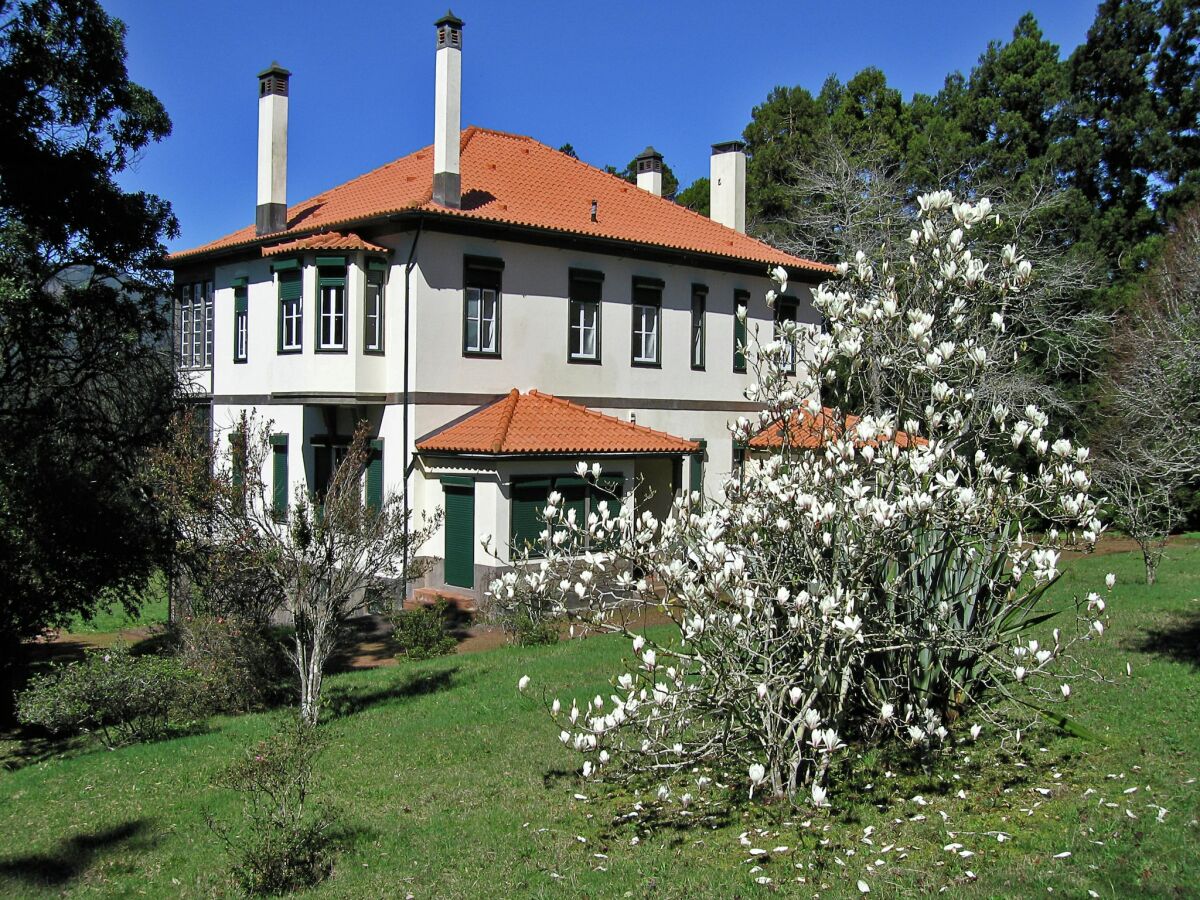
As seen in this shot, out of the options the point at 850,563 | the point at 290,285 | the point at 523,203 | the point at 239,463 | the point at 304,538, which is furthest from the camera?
the point at 523,203

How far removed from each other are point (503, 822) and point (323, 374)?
13.9m

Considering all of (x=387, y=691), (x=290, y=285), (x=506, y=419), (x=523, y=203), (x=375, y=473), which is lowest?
(x=387, y=691)

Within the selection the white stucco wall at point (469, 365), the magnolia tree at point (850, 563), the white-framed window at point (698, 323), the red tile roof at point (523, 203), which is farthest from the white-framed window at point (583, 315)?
the magnolia tree at point (850, 563)

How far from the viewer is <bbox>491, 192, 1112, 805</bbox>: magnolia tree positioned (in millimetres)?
6969

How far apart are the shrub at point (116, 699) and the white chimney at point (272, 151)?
12.5 meters

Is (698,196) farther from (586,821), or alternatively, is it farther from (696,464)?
(586,821)

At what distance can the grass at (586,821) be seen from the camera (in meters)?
6.49

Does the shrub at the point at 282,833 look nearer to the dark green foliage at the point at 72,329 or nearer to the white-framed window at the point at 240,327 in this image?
the dark green foliage at the point at 72,329

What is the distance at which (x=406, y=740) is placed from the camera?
35.6ft

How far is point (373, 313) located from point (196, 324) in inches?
290

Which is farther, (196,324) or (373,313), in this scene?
(196,324)

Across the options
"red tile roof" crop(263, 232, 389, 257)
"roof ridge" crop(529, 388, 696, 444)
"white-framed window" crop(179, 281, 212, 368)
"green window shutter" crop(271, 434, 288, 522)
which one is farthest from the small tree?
"white-framed window" crop(179, 281, 212, 368)

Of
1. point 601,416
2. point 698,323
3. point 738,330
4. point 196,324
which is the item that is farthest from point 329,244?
point 738,330

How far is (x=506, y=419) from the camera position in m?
20.3
